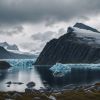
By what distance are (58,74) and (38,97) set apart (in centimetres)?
14420

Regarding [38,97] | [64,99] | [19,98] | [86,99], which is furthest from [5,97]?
[86,99]

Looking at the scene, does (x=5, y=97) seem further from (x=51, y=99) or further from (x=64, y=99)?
(x=64, y=99)

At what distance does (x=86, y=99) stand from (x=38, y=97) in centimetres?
902

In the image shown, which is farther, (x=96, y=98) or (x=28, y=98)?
(x=96, y=98)

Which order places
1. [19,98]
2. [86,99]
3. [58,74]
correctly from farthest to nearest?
1. [58,74]
2. [86,99]
3. [19,98]

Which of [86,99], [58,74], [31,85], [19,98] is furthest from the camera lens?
[58,74]

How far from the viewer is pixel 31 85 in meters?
128

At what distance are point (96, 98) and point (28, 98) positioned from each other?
44.0 ft

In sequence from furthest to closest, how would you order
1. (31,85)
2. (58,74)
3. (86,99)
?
(58,74), (31,85), (86,99)

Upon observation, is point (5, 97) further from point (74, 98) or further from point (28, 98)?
point (74, 98)

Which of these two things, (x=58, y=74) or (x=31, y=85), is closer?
(x=31, y=85)

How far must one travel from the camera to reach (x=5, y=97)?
49.5 meters

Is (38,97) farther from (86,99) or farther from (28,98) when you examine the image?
(86,99)

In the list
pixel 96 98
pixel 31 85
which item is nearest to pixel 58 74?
pixel 31 85
